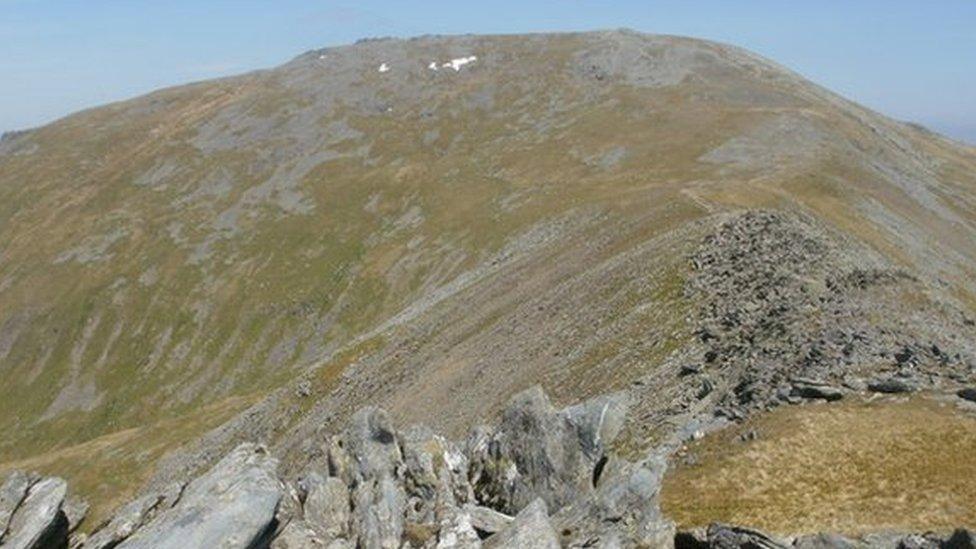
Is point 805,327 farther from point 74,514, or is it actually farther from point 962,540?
point 74,514

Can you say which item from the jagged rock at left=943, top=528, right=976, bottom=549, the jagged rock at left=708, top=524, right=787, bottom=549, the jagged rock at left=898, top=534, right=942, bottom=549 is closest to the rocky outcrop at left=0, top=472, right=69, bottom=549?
the jagged rock at left=708, top=524, right=787, bottom=549

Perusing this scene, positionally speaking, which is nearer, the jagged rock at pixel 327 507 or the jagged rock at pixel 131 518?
the jagged rock at pixel 131 518

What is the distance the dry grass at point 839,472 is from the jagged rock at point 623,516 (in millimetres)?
5177

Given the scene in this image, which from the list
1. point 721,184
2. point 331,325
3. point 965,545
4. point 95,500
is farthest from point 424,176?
point 965,545

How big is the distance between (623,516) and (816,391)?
16221mm

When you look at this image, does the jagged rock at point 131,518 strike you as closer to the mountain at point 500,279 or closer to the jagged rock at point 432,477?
the jagged rock at point 432,477

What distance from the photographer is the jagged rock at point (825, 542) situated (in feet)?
70.0

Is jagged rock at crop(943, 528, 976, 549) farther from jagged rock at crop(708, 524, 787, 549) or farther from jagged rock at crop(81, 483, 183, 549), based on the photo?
jagged rock at crop(81, 483, 183, 549)

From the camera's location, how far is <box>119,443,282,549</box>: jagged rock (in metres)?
19.7

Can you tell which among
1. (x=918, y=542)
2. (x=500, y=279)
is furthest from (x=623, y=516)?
(x=500, y=279)

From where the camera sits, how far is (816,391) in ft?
116

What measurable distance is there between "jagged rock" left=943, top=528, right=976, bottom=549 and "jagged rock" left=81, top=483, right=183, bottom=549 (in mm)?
18803

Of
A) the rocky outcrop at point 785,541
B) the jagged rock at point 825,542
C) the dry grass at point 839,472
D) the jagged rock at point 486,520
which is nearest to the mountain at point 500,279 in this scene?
the dry grass at point 839,472

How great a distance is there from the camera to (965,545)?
19.4m
